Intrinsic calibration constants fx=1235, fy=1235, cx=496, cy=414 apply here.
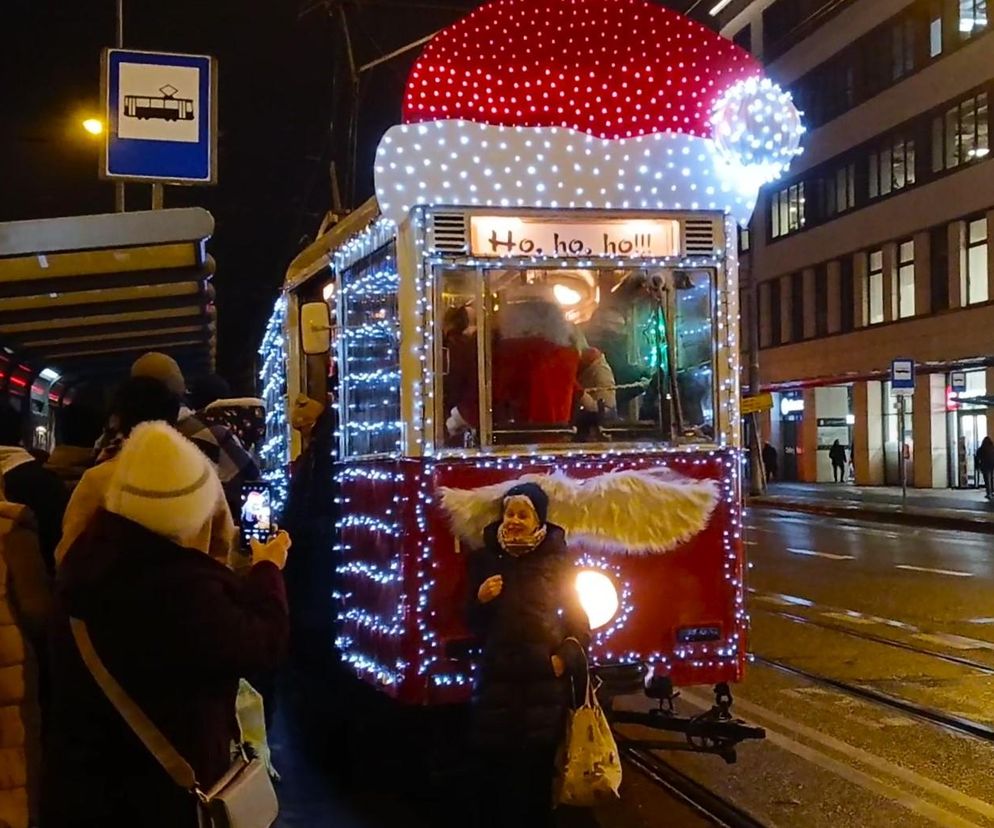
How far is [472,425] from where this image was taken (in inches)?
225

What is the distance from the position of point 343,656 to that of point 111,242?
2.69 m

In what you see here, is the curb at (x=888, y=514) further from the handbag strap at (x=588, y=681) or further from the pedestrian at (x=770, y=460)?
the handbag strap at (x=588, y=681)

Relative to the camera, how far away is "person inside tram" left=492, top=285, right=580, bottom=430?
5793 millimetres

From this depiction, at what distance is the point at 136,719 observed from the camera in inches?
110

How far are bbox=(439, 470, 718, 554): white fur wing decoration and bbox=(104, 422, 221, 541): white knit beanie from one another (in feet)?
8.74

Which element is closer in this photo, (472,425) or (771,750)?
(472,425)

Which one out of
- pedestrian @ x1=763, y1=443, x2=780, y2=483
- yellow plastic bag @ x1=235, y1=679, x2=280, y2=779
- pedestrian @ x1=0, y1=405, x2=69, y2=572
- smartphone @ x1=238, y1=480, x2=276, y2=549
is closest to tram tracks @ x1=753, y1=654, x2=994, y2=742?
smartphone @ x1=238, y1=480, x2=276, y2=549

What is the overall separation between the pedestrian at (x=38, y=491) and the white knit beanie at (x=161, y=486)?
3.91ft

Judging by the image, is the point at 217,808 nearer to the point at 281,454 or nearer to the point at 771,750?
the point at 771,750

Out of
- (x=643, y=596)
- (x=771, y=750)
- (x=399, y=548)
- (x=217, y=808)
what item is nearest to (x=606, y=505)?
(x=643, y=596)

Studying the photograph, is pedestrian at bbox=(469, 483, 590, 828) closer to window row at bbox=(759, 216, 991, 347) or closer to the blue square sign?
the blue square sign

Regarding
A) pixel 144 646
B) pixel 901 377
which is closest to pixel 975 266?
pixel 901 377

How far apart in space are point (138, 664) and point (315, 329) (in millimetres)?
4064

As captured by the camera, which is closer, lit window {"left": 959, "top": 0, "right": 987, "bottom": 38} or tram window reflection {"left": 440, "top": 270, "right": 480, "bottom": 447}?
tram window reflection {"left": 440, "top": 270, "right": 480, "bottom": 447}
